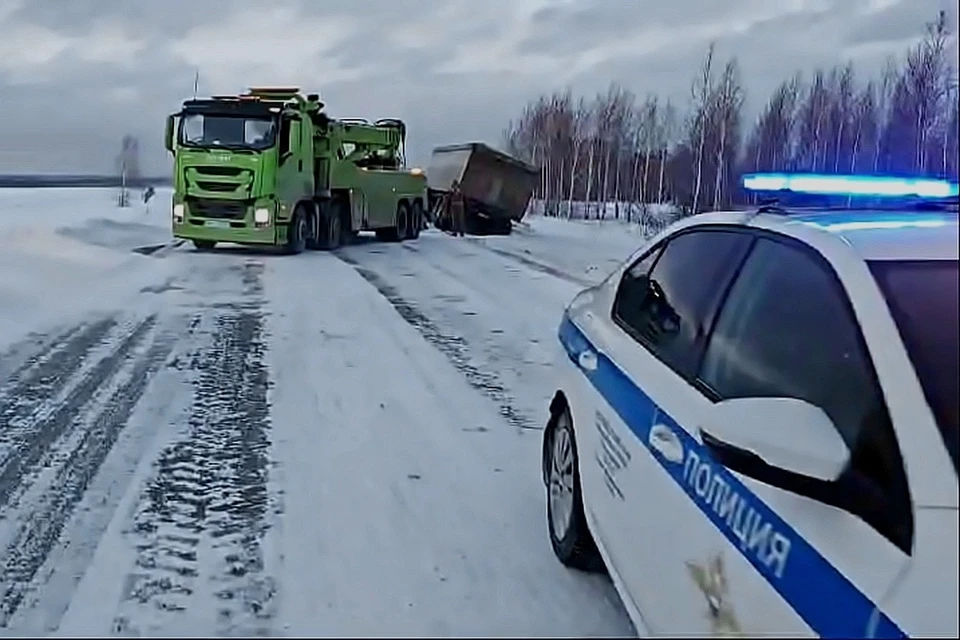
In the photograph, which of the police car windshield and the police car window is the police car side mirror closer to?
the police car windshield

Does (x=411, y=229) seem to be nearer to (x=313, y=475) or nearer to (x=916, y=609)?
(x=313, y=475)

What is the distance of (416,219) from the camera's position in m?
28.7

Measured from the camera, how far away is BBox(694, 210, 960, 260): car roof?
272 cm

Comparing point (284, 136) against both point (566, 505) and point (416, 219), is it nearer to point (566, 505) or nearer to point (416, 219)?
point (416, 219)

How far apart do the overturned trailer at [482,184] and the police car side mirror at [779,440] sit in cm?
2778

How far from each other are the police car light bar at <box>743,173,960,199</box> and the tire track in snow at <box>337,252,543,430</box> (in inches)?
128

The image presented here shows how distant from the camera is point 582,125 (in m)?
66.4

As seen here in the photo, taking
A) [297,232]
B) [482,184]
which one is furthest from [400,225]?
[297,232]

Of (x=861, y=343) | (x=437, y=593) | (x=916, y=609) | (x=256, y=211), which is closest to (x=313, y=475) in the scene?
(x=437, y=593)

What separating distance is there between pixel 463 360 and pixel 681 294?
5.62 metres

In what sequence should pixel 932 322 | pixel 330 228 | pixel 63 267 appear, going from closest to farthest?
pixel 932 322
pixel 63 267
pixel 330 228

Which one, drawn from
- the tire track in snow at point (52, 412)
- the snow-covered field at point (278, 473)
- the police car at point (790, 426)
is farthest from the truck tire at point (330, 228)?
the police car at point (790, 426)

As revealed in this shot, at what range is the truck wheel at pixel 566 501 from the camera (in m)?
4.26

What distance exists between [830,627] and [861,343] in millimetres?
677
